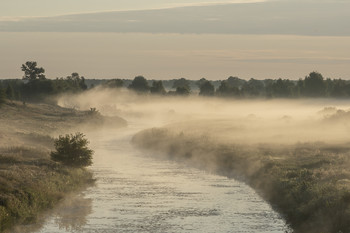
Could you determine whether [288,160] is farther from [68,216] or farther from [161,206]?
[68,216]

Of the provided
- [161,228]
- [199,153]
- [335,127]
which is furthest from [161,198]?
[335,127]

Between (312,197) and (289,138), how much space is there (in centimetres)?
5764

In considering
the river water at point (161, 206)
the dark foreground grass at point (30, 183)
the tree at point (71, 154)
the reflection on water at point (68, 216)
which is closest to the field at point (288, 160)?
the river water at point (161, 206)

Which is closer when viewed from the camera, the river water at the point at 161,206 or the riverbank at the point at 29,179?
the river water at the point at 161,206

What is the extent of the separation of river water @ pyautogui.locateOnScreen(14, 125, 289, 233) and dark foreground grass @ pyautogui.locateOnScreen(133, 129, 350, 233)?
5.28ft

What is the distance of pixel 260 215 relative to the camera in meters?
49.2

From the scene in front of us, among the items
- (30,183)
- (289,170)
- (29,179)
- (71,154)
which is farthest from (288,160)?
(30,183)

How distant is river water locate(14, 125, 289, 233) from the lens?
148 feet

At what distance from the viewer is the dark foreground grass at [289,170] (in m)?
42.6

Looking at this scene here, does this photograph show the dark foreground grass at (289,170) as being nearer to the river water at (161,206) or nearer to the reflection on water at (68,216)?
the river water at (161,206)

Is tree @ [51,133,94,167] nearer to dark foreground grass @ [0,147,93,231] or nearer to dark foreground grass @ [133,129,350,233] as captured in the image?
dark foreground grass @ [0,147,93,231]

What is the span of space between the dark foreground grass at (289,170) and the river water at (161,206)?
161 centimetres

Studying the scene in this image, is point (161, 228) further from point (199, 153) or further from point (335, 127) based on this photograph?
point (335, 127)

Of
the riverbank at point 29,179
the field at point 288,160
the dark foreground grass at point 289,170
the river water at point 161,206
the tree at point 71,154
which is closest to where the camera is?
the dark foreground grass at point 289,170
